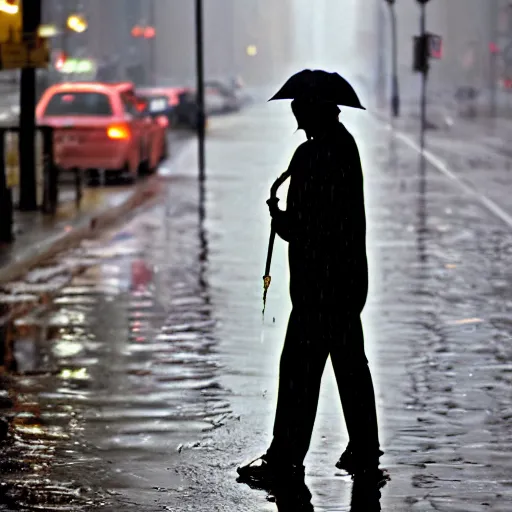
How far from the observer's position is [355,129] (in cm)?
5188

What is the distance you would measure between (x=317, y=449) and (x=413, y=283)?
6988 mm

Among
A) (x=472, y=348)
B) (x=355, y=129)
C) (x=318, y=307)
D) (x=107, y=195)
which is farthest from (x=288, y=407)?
(x=355, y=129)

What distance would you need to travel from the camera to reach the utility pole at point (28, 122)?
66.8ft

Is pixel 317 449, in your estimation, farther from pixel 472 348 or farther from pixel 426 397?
pixel 472 348

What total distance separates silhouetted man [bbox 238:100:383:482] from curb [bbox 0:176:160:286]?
7.99m

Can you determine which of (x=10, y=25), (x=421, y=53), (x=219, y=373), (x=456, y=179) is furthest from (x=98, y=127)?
(x=219, y=373)

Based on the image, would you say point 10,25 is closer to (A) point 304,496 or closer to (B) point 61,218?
(B) point 61,218

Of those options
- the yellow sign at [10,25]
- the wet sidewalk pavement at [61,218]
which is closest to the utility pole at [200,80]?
the wet sidewalk pavement at [61,218]

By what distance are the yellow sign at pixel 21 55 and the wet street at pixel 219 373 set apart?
2220 millimetres

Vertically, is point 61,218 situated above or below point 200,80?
below

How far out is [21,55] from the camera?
761 inches

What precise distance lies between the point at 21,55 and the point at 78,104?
975 cm

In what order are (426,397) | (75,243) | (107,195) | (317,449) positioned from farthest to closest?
(107,195) < (75,243) < (426,397) < (317,449)

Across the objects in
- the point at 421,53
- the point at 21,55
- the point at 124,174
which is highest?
the point at 21,55
